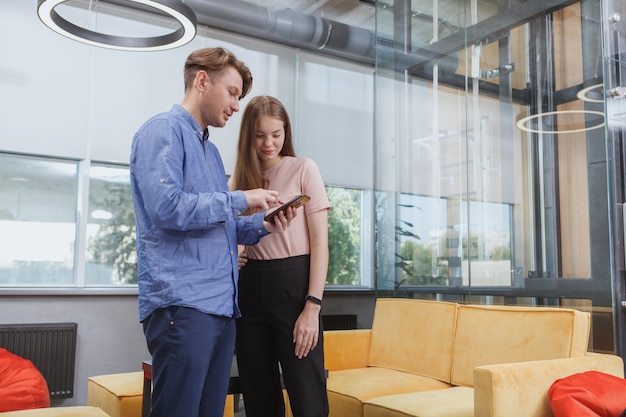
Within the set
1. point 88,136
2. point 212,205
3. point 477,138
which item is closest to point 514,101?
point 477,138

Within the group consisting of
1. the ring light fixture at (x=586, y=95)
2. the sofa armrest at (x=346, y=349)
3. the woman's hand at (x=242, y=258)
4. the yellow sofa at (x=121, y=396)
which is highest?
the ring light fixture at (x=586, y=95)

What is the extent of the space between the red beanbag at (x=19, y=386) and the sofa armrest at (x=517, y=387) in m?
2.22

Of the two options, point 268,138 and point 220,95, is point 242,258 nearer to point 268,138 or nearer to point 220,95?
point 268,138

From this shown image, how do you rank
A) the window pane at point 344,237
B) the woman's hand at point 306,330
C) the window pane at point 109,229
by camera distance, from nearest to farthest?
the woman's hand at point 306,330, the window pane at point 109,229, the window pane at point 344,237

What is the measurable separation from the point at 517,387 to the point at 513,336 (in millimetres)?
682

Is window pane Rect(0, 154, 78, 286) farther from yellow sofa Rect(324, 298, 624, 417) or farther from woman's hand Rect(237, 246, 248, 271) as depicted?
woman's hand Rect(237, 246, 248, 271)

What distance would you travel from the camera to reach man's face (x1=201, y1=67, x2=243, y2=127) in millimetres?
1724

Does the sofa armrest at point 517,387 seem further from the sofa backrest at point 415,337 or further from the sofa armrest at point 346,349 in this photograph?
the sofa armrest at point 346,349

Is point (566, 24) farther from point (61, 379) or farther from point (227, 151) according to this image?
point (61, 379)

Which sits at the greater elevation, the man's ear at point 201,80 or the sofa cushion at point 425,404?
the man's ear at point 201,80

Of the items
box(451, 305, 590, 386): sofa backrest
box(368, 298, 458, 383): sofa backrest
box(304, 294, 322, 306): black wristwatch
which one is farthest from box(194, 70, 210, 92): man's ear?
box(368, 298, 458, 383): sofa backrest

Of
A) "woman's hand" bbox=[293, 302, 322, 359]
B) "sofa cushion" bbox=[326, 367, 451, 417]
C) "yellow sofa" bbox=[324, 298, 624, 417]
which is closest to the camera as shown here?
"woman's hand" bbox=[293, 302, 322, 359]

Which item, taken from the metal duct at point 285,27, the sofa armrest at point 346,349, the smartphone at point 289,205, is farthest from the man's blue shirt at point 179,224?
the metal duct at point 285,27

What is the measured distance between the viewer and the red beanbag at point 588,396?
2139 mm
